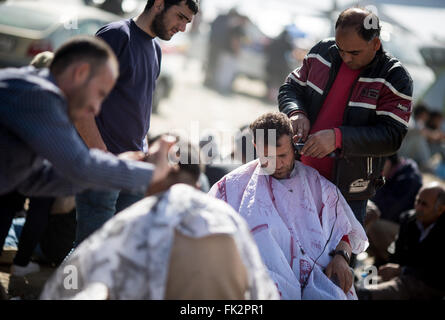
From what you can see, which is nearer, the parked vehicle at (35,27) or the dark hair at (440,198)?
the dark hair at (440,198)

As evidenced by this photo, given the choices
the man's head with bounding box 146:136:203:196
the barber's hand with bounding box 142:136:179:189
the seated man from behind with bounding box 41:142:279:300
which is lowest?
the seated man from behind with bounding box 41:142:279:300

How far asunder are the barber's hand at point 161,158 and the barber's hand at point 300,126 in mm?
1216

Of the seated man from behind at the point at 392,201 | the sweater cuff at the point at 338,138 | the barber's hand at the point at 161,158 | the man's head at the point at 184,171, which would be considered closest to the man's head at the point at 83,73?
the barber's hand at the point at 161,158

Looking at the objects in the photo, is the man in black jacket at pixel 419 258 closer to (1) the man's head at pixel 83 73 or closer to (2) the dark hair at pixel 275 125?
(2) the dark hair at pixel 275 125

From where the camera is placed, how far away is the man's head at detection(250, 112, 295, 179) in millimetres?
3439

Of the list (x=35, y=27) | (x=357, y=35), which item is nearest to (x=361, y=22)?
(x=357, y=35)

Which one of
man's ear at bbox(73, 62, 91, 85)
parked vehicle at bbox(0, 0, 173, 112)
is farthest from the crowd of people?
parked vehicle at bbox(0, 0, 173, 112)

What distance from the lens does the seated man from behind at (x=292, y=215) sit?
3.24 m

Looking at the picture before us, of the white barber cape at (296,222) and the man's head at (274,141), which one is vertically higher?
the man's head at (274,141)

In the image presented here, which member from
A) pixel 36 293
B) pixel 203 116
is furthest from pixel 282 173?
pixel 203 116

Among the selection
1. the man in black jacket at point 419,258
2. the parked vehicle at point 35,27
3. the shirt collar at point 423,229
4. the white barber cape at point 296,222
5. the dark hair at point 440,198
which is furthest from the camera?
the parked vehicle at point 35,27

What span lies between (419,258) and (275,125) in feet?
7.07

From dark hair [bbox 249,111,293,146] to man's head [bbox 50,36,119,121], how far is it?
122cm

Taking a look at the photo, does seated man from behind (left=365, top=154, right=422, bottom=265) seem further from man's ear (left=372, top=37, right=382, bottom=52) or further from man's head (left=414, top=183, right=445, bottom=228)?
man's ear (left=372, top=37, right=382, bottom=52)
